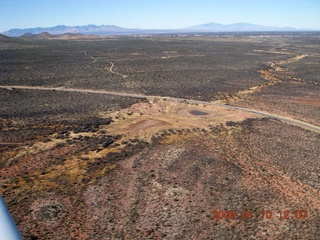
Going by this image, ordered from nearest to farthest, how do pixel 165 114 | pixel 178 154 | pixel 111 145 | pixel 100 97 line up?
1. pixel 178 154
2. pixel 111 145
3. pixel 165 114
4. pixel 100 97

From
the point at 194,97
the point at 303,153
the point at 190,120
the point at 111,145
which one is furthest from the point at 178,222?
the point at 194,97

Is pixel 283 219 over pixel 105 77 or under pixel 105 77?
under

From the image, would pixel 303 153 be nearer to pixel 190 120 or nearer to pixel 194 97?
pixel 190 120
